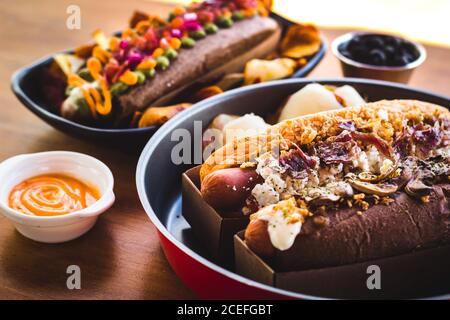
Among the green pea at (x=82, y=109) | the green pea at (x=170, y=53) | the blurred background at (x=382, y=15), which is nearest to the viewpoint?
the green pea at (x=82, y=109)

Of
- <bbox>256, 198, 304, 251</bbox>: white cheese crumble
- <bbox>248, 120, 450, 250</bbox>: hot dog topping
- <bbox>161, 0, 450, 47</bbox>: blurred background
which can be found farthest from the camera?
<bbox>161, 0, 450, 47</bbox>: blurred background

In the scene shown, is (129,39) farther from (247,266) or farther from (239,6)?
(247,266)

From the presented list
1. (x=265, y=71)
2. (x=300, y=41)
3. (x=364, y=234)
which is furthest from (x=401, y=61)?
(x=364, y=234)

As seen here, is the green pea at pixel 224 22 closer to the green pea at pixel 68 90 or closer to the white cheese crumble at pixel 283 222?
the green pea at pixel 68 90

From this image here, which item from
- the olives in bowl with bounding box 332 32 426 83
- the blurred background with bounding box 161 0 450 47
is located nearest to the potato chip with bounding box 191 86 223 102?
the olives in bowl with bounding box 332 32 426 83

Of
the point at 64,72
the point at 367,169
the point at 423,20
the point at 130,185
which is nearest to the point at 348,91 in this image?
the point at 367,169

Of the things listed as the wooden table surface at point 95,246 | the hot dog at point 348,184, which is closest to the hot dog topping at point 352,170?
the hot dog at point 348,184

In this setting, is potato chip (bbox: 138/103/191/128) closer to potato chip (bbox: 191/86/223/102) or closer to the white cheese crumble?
potato chip (bbox: 191/86/223/102)
